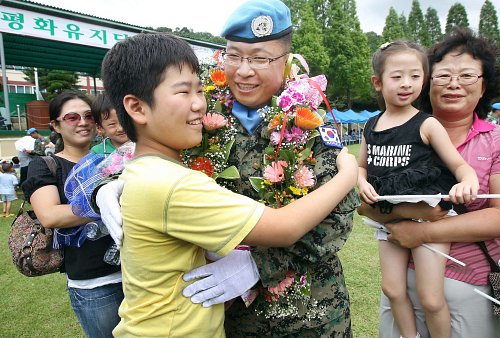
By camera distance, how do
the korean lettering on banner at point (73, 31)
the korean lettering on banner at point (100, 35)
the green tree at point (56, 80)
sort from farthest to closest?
the green tree at point (56, 80), the korean lettering on banner at point (100, 35), the korean lettering on banner at point (73, 31)

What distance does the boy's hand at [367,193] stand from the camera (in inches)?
76.2

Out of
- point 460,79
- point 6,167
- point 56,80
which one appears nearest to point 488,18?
point 56,80

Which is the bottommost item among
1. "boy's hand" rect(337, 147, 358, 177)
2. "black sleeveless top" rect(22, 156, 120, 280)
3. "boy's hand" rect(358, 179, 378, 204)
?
"black sleeveless top" rect(22, 156, 120, 280)

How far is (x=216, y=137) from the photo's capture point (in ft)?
5.91

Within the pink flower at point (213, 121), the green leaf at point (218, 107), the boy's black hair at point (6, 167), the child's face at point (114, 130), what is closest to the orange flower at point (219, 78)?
the green leaf at point (218, 107)

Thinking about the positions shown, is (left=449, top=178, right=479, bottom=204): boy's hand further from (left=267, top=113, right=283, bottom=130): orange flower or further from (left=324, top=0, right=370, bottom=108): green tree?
(left=324, top=0, right=370, bottom=108): green tree

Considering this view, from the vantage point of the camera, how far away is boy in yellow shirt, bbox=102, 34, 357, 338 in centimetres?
122

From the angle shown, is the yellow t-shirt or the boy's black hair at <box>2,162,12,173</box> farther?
the boy's black hair at <box>2,162,12,173</box>

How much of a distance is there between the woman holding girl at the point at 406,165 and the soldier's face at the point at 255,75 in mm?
728

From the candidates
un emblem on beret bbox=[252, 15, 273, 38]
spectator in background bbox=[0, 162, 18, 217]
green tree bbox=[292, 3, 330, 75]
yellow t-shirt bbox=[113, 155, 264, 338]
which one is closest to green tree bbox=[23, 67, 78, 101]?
green tree bbox=[292, 3, 330, 75]

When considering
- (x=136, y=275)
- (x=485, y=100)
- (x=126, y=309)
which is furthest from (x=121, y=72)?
(x=485, y=100)

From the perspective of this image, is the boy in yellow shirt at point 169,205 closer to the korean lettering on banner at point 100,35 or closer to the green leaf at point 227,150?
the green leaf at point 227,150

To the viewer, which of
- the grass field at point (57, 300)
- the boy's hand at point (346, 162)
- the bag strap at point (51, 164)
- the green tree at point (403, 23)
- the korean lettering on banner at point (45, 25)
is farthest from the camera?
the green tree at point (403, 23)

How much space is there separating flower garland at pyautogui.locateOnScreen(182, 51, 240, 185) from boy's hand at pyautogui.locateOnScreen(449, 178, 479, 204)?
1.01 m
